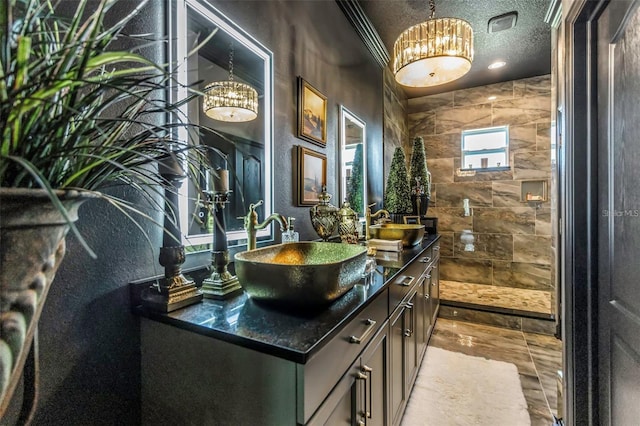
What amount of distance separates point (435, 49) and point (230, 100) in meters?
1.43

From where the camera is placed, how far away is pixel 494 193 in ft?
12.9

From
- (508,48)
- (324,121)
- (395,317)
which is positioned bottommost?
(395,317)

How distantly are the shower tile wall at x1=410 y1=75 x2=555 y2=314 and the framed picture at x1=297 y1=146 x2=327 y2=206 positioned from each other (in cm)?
240

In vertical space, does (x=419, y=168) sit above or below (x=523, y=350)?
above

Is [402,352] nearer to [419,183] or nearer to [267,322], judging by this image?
[267,322]

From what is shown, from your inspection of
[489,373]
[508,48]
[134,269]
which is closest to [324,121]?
[134,269]

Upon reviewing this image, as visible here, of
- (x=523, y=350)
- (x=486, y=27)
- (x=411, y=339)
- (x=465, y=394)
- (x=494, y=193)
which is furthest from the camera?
(x=494, y=193)

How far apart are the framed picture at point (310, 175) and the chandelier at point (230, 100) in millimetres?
418

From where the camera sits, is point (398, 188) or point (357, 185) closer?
point (357, 185)

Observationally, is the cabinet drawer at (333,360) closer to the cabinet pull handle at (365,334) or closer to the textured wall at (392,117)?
the cabinet pull handle at (365,334)

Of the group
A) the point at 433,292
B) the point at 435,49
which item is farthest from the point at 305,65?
the point at 433,292

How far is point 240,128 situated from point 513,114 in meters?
→ 4.04

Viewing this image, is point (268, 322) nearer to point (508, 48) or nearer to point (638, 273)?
point (638, 273)

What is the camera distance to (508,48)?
122 inches
